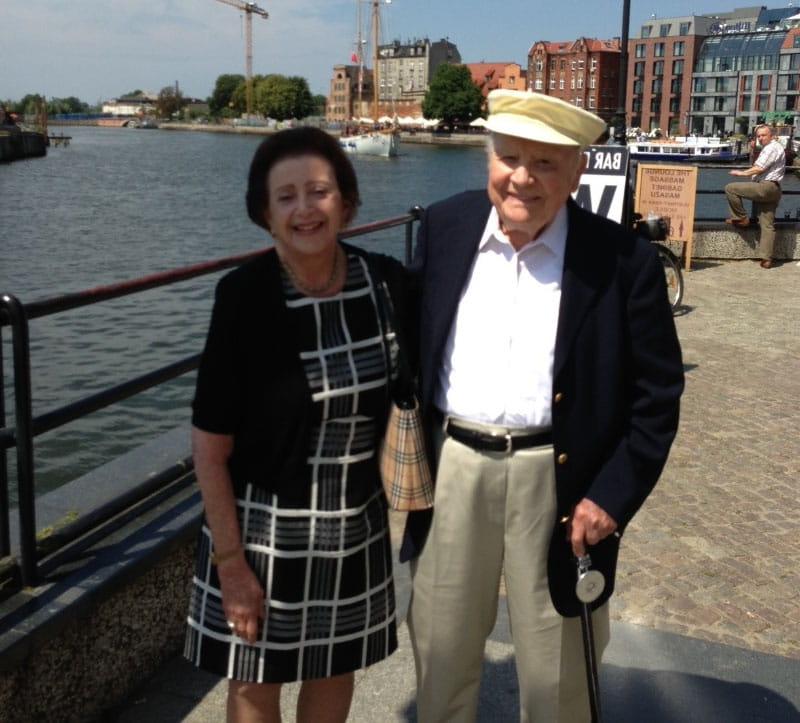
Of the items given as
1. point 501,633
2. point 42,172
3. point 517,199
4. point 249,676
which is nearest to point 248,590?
point 249,676

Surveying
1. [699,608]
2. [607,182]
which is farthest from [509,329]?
[607,182]

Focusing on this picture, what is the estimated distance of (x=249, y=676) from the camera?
7.19 feet

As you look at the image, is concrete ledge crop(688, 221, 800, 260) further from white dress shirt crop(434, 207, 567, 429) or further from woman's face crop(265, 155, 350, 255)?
woman's face crop(265, 155, 350, 255)

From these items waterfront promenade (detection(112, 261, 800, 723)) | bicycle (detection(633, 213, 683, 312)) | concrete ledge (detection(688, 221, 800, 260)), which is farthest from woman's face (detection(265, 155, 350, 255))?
concrete ledge (detection(688, 221, 800, 260))

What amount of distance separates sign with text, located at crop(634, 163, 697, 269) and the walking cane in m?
10.4

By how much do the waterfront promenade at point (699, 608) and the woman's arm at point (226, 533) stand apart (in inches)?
41.3

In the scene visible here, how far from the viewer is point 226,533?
2111 mm

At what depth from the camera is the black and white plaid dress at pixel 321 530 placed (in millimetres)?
2105

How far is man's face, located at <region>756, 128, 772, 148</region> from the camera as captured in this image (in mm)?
12648

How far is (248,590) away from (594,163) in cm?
537

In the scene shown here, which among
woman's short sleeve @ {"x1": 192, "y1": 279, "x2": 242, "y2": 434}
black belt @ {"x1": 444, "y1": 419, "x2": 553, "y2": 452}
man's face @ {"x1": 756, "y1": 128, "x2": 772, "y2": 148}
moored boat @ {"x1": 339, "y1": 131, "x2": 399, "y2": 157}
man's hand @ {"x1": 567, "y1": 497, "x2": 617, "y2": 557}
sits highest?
moored boat @ {"x1": 339, "y1": 131, "x2": 399, "y2": 157}

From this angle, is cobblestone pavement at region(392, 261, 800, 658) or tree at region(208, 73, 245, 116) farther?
tree at region(208, 73, 245, 116)

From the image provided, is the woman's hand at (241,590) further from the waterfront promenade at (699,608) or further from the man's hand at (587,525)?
the waterfront promenade at (699,608)

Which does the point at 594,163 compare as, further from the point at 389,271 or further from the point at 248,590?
the point at 248,590
